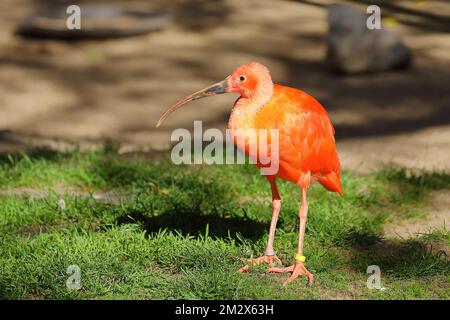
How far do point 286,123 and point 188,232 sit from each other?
115 cm

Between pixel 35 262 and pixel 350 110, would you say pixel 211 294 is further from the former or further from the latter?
pixel 350 110

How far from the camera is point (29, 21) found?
34.1 feet

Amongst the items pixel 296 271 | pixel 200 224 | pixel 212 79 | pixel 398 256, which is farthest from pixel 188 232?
pixel 212 79

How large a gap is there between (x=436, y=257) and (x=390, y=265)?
0.86 ft

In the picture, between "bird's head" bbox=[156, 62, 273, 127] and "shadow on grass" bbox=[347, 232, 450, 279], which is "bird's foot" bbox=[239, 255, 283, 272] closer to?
"shadow on grass" bbox=[347, 232, 450, 279]

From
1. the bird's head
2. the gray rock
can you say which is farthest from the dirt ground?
the bird's head

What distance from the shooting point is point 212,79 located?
917cm

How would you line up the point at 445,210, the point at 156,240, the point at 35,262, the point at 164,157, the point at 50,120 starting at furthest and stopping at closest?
the point at 50,120 < the point at 164,157 < the point at 445,210 < the point at 156,240 < the point at 35,262

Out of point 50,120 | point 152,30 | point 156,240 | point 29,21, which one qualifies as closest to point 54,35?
point 29,21

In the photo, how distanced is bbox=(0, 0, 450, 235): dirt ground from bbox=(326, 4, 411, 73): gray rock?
12 centimetres

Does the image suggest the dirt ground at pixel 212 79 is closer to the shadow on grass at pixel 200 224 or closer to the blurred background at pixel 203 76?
the blurred background at pixel 203 76

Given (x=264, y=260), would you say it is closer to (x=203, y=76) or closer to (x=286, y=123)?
(x=286, y=123)

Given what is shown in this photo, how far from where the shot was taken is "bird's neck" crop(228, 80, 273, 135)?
4305 millimetres

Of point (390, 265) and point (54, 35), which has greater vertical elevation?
point (54, 35)
